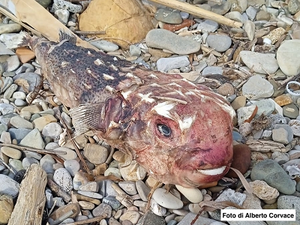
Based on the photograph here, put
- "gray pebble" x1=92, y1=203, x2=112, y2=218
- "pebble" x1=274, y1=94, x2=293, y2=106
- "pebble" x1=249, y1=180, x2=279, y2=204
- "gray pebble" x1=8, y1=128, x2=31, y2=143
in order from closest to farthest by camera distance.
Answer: "pebble" x1=249, y1=180, x2=279, y2=204
"gray pebble" x1=92, y1=203, x2=112, y2=218
"gray pebble" x1=8, y1=128, x2=31, y2=143
"pebble" x1=274, y1=94, x2=293, y2=106

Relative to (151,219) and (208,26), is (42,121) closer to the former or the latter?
(151,219)

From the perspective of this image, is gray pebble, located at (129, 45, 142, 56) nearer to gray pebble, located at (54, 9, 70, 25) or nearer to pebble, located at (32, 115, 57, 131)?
gray pebble, located at (54, 9, 70, 25)

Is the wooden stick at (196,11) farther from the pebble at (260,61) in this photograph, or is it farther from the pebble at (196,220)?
the pebble at (196,220)

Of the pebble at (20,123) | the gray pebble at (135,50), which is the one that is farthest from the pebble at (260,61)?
the pebble at (20,123)

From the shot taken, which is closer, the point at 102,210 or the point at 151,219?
the point at 151,219

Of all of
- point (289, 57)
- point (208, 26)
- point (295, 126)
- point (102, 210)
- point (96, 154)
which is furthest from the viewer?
point (208, 26)

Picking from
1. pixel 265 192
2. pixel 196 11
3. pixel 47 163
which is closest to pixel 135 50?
pixel 196 11

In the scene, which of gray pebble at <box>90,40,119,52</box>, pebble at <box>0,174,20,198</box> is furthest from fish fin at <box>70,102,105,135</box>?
gray pebble at <box>90,40,119,52</box>
